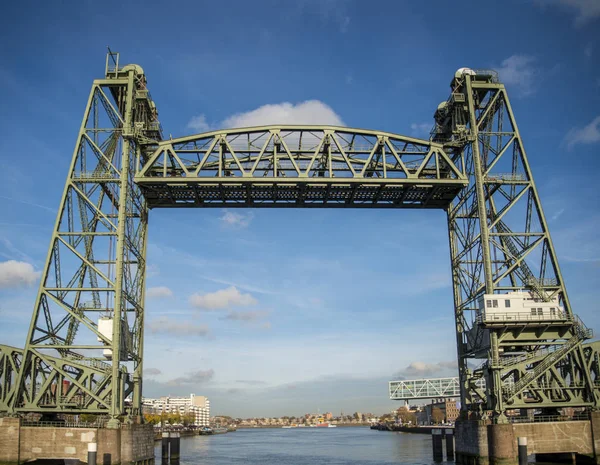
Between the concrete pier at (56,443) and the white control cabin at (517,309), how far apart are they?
2133 cm

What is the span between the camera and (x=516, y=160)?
3844cm

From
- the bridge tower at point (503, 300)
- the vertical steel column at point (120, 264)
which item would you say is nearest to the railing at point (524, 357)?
the bridge tower at point (503, 300)

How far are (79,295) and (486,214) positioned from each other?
2518 centimetres

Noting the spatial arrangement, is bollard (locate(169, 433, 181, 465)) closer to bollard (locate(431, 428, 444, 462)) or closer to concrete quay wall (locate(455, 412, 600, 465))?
bollard (locate(431, 428, 444, 462))

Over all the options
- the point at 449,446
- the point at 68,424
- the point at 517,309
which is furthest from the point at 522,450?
the point at 68,424

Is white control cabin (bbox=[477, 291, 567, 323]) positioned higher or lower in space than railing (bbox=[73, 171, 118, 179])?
lower

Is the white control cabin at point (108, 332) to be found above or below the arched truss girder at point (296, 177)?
below

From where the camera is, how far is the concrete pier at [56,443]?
31109 millimetres

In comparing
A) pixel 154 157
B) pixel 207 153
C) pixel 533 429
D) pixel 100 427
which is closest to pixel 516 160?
pixel 533 429

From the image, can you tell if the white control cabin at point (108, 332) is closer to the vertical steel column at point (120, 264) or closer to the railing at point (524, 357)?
the vertical steel column at point (120, 264)

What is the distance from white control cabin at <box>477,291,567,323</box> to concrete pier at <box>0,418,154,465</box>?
70.0 ft

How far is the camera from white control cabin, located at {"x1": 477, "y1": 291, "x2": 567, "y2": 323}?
111 ft

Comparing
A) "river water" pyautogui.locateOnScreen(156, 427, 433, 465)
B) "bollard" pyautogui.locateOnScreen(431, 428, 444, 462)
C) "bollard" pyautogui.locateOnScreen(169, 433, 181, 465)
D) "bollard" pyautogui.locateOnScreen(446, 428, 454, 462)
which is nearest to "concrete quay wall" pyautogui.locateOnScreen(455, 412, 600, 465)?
"bollard" pyautogui.locateOnScreen(431, 428, 444, 462)

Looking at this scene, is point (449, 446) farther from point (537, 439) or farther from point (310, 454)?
point (310, 454)
